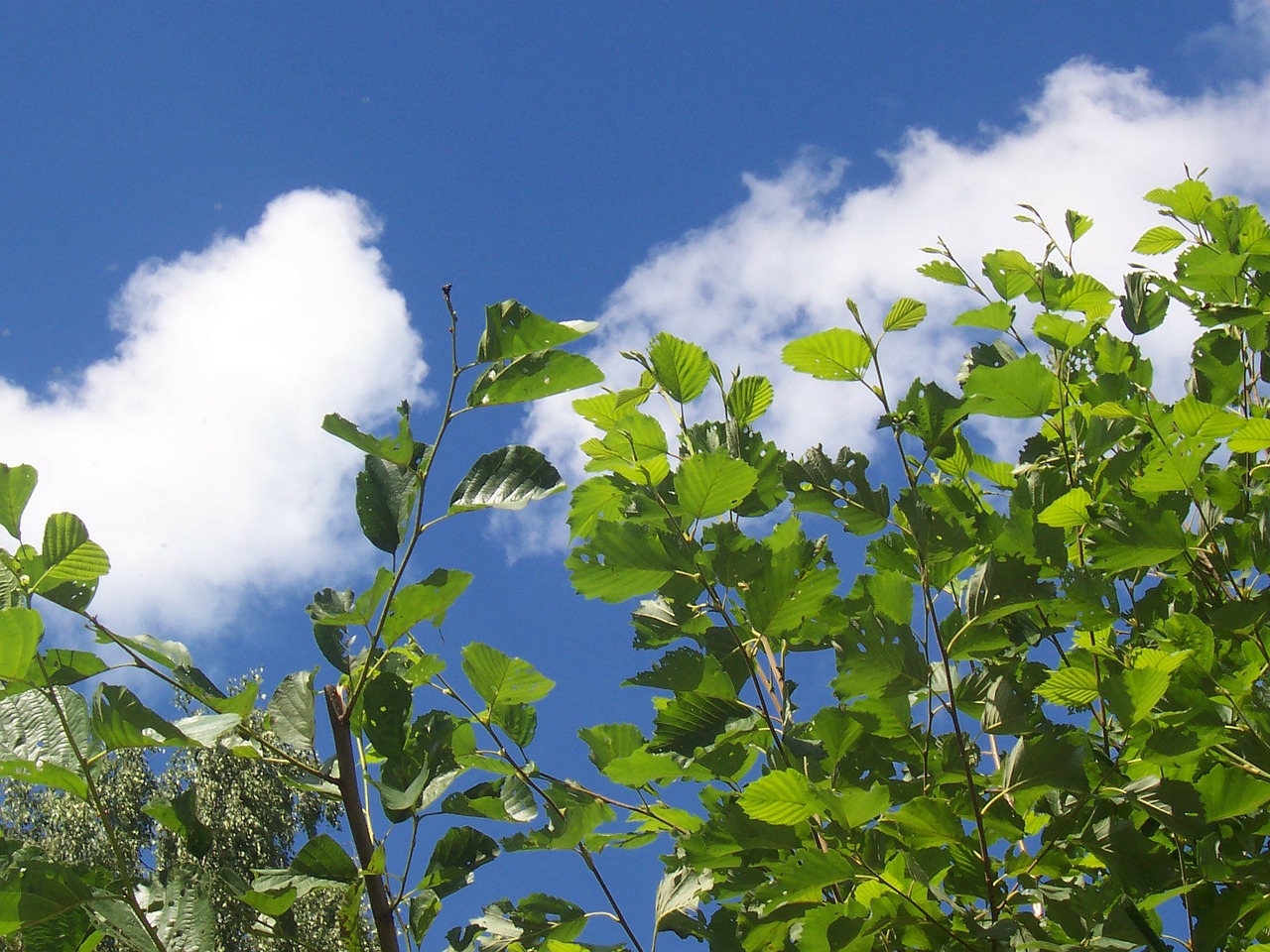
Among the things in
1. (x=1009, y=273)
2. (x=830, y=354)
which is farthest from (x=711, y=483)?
(x=1009, y=273)

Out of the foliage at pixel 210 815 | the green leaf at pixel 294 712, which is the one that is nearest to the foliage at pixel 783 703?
the green leaf at pixel 294 712

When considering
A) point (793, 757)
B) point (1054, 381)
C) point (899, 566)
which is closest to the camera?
point (793, 757)

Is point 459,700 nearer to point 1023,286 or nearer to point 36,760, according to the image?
point 36,760

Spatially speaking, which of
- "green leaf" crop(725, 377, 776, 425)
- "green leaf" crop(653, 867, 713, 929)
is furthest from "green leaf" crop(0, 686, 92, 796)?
"green leaf" crop(725, 377, 776, 425)

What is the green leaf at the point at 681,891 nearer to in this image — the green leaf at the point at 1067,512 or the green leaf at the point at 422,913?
the green leaf at the point at 422,913

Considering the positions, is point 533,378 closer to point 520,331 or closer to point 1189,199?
point 520,331

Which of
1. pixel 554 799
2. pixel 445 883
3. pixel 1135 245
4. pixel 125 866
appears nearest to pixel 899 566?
pixel 554 799

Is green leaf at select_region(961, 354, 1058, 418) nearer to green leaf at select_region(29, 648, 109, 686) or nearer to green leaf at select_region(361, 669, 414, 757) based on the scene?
green leaf at select_region(361, 669, 414, 757)

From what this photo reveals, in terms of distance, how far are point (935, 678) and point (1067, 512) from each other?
0.34 metres

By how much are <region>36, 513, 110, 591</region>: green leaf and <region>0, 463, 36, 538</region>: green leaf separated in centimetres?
4

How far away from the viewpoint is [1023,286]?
2188mm

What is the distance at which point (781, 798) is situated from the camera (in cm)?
126

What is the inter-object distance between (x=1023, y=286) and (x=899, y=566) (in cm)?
88

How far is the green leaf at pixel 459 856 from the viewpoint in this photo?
4.31 feet
